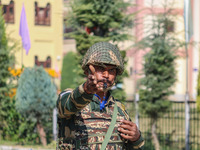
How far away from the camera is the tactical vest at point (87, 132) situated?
269 cm

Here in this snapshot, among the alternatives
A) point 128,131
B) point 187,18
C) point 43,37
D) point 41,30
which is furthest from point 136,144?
point 43,37

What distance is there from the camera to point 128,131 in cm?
275

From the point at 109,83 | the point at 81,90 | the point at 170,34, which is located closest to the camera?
the point at 81,90

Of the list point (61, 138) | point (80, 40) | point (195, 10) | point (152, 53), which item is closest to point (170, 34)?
point (152, 53)

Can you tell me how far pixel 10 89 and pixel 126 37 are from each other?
4357 millimetres

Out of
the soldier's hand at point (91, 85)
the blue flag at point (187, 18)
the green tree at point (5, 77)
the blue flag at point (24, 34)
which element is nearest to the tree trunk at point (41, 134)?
the green tree at point (5, 77)

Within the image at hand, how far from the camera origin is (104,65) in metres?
2.40

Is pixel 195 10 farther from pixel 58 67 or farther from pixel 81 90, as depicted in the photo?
pixel 81 90

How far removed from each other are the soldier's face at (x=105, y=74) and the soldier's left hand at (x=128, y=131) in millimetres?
Answer: 378

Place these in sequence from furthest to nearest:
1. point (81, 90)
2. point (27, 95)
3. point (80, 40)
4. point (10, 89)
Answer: point (10, 89), point (27, 95), point (80, 40), point (81, 90)

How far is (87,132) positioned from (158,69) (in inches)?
313

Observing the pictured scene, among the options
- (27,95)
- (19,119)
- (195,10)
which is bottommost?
(19,119)

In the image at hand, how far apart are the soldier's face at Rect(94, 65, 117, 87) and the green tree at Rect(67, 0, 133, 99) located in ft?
21.9

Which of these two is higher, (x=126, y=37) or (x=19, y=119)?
(x=126, y=37)
